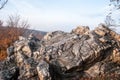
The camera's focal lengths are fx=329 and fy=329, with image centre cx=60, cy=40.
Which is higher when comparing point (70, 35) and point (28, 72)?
point (70, 35)

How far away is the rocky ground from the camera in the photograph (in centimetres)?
1992

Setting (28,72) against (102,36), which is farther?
(102,36)

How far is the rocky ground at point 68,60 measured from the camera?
19922 mm

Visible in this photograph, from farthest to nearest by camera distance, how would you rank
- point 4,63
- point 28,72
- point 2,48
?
point 2,48 → point 4,63 → point 28,72

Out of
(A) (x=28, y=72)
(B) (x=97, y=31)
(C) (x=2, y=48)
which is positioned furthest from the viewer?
(C) (x=2, y=48)

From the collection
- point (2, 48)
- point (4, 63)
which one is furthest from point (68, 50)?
point (2, 48)

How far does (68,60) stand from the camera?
20.5 m

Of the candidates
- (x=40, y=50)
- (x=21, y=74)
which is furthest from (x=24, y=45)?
(x=21, y=74)

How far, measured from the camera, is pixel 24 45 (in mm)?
22578

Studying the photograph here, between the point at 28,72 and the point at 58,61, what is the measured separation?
2.04m

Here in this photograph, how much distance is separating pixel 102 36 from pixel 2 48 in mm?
12443

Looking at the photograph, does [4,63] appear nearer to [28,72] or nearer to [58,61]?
[28,72]

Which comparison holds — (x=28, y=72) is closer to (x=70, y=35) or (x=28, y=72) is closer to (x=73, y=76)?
(x=73, y=76)

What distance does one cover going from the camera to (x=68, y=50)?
69.1ft
